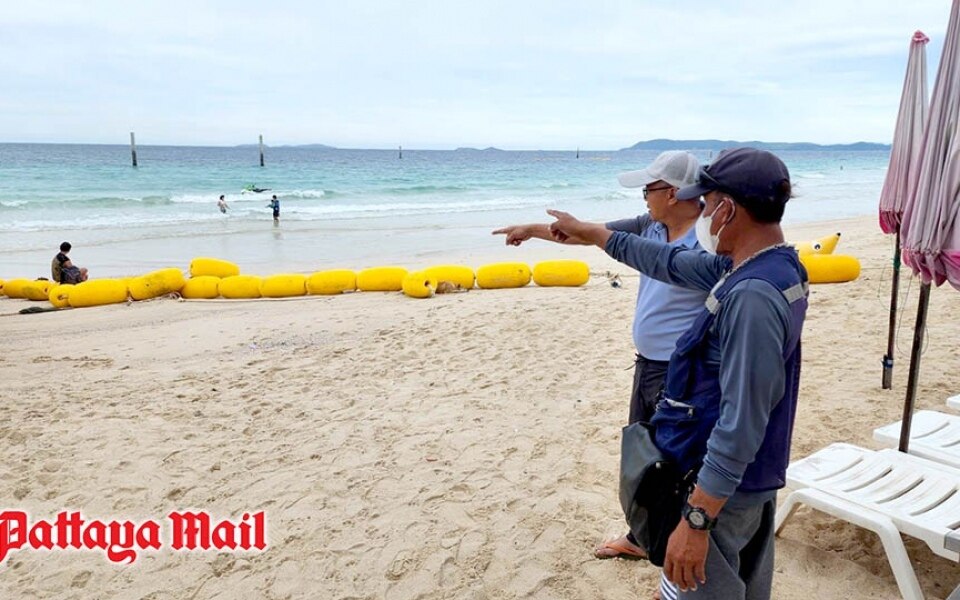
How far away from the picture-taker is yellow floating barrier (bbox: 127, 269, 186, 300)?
978cm

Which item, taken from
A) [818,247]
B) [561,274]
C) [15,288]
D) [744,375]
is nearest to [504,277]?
[561,274]

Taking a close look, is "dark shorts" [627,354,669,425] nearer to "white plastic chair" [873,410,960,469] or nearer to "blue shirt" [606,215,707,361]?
"blue shirt" [606,215,707,361]

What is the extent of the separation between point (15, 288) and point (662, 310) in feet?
36.9

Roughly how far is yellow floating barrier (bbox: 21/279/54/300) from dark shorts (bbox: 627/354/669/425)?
33.8 feet

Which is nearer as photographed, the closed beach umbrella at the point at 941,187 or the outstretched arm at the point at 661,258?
the outstretched arm at the point at 661,258

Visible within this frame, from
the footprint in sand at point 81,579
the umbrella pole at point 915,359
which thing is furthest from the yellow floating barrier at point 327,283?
the umbrella pole at point 915,359

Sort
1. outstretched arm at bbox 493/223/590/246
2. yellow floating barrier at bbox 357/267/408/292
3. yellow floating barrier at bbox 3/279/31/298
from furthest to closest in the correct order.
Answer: yellow floating barrier at bbox 3/279/31/298 < yellow floating barrier at bbox 357/267/408/292 < outstretched arm at bbox 493/223/590/246

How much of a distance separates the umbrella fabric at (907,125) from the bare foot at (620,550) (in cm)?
225

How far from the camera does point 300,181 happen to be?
1687 inches

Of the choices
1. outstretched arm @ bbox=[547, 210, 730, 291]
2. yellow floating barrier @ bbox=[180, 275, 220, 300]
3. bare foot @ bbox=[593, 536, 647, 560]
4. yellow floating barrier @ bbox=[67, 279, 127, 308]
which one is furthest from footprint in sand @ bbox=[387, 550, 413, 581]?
yellow floating barrier @ bbox=[67, 279, 127, 308]

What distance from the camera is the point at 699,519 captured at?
1.70 metres

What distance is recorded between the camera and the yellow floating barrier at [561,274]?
980 centimetres

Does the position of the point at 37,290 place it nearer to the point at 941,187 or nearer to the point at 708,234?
the point at 708,234

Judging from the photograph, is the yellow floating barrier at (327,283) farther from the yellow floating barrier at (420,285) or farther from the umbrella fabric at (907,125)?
the umbrella fabric at (907,125)
